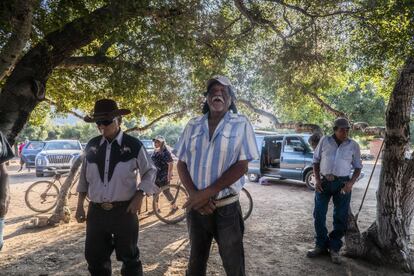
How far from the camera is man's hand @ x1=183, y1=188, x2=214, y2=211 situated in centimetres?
248

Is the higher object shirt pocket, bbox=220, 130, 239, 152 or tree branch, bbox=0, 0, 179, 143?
tree branch, bbox=0, 0, 179, 143

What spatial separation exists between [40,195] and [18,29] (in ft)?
19.5

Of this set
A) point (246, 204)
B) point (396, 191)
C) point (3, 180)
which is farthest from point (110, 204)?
point (246, 204)

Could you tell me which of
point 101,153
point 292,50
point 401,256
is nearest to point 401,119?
point 401,256

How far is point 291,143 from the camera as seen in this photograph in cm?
1362

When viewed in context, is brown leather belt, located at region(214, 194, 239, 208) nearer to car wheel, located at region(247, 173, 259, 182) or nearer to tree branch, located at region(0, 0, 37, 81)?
tree branch, located at region(0, 0, 37, 81)

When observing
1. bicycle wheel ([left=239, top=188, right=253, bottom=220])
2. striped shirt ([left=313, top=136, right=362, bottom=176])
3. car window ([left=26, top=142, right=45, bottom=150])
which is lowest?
bicycle wheel ([left=239, top=188, right=253, bottom=220])

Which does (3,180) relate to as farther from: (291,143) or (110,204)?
(291,143)

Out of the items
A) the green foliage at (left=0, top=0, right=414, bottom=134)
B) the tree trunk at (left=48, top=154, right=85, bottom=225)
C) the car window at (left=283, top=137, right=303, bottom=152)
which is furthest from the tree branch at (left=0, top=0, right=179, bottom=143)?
the car window at (left=283, top=137, right=303, bottom=152)

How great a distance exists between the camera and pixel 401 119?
4.49 meters

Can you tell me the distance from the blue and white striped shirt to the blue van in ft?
34.3

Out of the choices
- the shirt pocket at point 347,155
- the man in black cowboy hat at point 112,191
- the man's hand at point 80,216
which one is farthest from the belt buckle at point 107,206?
the shirt pocket at point 347,155

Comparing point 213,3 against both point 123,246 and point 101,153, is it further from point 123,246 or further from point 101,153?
point 123,246

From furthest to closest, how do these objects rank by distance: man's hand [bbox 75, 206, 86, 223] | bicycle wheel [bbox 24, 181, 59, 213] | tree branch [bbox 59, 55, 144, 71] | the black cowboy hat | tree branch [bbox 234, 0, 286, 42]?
bicycle wheel [bbox 24, 181, 59, 213] < tree branch [bbox 234, 0, 286, 42] < tree branch [bbox 59, 55, 144, 71] < man's hand [bbox 75, 206, 86, 223] < the black cowboy hat
